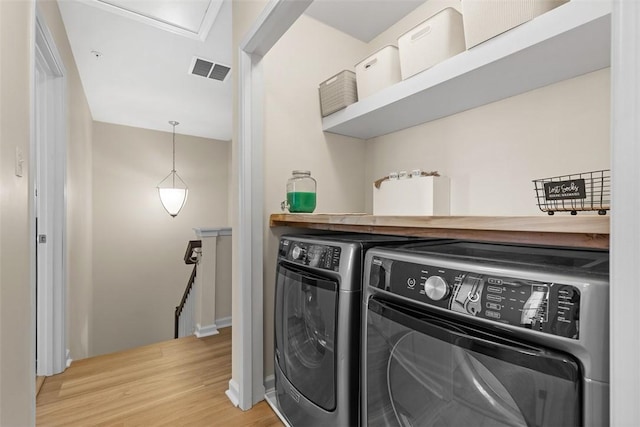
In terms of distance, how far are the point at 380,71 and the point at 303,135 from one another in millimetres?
587

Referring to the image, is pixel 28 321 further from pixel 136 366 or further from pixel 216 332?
pixel 216 332

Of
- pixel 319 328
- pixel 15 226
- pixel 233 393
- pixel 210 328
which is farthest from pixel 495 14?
pixel 210 328

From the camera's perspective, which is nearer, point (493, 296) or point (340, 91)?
point (493, 296)

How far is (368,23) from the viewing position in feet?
6.78

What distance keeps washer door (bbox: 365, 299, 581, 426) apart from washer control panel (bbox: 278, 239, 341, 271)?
9.8 inches

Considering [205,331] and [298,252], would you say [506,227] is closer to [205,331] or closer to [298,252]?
[298,252]

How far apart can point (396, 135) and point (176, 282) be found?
14.9ft

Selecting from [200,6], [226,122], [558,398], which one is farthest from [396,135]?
[226,122]

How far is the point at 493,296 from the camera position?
676 mm

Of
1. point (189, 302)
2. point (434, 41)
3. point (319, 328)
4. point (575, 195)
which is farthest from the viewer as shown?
point (189, 302)

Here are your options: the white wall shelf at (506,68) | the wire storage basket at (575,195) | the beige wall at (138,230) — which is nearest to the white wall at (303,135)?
the white wall shelf at (506,68)

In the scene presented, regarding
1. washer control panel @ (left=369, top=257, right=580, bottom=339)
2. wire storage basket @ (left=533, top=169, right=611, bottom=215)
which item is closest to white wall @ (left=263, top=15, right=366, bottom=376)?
washer control panel @ (left=369, top=257, right=580, bottom=339)

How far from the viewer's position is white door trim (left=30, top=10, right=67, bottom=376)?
78.2 inches

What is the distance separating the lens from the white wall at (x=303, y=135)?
183 cm
